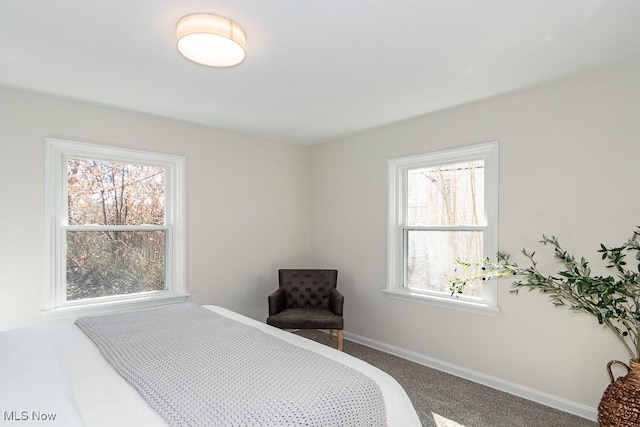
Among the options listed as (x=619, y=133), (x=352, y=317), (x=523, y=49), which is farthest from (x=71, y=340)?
(x=619, y=133)

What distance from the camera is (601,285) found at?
2.04 m

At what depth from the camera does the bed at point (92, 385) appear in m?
1.22

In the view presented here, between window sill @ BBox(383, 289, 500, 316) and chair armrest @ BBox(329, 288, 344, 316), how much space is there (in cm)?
51

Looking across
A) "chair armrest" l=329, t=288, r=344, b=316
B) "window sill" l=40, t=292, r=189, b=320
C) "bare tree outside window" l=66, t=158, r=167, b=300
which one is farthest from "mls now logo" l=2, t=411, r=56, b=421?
"chair armrest" l=329, t=288, r=344, b=316

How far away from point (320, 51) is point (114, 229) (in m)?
2.48

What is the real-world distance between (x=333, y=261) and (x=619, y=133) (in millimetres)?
2967

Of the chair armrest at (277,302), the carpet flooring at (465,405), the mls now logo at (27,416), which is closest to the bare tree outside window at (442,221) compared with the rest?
the carpet flooring at (465,405)

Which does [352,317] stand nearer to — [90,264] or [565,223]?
[565,223]

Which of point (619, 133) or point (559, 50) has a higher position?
point (559, 50)

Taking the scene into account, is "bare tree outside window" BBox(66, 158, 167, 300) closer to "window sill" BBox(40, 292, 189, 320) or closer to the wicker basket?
"window sill" BBox(40, 292, 189, 320)

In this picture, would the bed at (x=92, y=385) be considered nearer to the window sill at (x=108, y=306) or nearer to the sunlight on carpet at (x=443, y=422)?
the window sill at (x=108, y=306)

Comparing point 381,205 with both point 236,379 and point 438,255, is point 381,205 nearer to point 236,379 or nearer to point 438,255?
point 438,255

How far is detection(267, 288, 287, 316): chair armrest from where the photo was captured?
361cm

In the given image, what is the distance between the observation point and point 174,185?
3.59 meters
